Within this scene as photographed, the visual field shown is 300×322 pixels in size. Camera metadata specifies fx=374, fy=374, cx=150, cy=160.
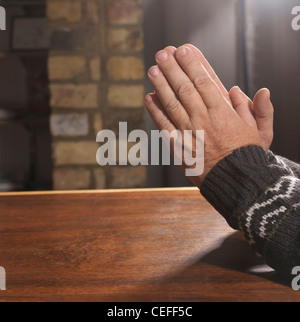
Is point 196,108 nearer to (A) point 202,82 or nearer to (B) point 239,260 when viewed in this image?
(A) point 202,82

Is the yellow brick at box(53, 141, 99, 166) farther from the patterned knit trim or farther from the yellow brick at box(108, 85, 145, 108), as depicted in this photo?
the patterned knit trim

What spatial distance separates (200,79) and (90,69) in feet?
4.23

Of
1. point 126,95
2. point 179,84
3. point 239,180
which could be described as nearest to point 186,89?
point 179,84

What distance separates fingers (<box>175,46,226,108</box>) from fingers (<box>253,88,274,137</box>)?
60mm

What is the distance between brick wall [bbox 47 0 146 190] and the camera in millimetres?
1632

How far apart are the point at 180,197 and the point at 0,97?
1.98 meters

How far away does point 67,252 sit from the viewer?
43cm

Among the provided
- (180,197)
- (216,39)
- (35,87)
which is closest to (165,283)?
(180,197)

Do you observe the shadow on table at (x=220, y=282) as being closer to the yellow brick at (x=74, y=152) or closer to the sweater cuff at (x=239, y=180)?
the sweater cuff at (x=239, y=180)

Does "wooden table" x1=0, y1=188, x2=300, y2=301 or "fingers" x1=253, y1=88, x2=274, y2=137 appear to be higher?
"fingers" x1=253, y1=88, x2=274, y2=137

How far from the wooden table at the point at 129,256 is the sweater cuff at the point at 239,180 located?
0.20 ft

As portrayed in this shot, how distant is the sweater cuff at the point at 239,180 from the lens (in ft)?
1.22

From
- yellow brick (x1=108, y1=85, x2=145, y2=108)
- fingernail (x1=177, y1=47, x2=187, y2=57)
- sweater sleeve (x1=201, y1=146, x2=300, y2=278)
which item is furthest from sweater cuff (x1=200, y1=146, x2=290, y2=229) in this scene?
yellow brick (x1=108, y1=85, x2=145, y2=108)
